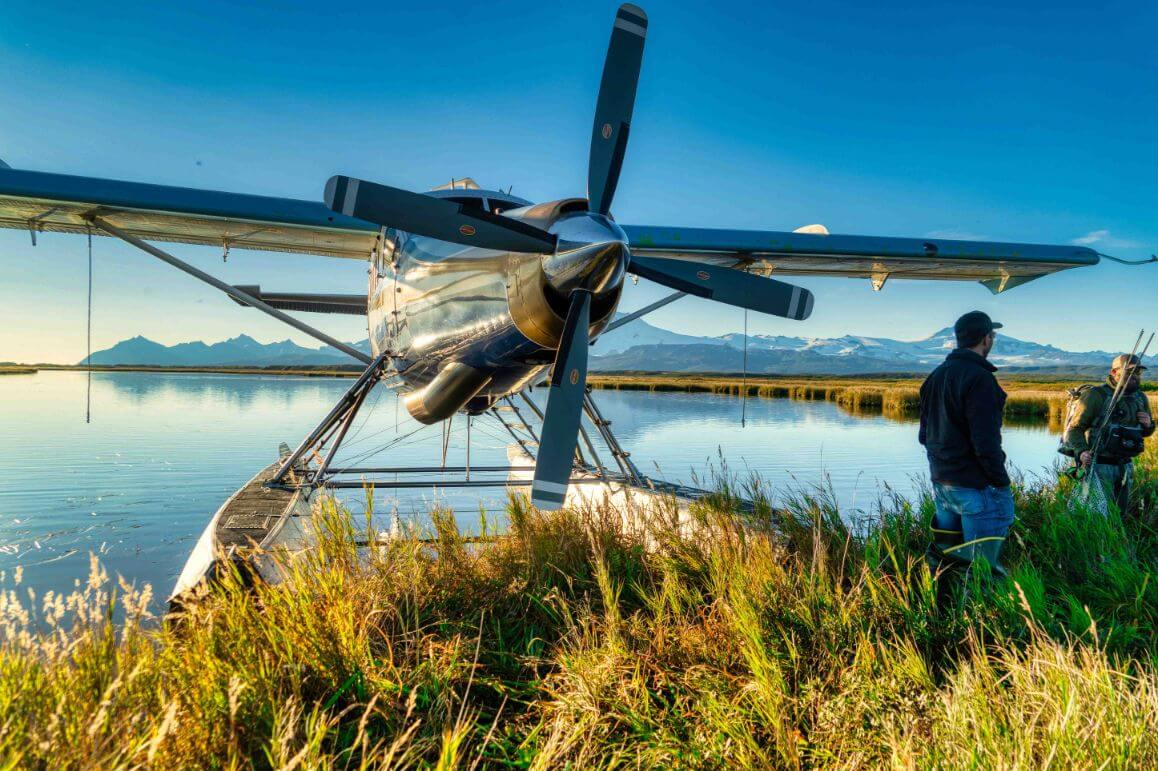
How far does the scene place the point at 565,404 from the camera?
11.5 feet

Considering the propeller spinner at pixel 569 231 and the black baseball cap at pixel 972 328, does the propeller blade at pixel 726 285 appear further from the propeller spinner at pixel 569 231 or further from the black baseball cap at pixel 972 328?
the black baseball cap at pixel 972 328

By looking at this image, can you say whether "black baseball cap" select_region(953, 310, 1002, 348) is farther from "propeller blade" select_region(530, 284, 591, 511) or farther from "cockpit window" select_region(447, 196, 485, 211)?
"cockpit window" select_region(447, 196, 485, 211)

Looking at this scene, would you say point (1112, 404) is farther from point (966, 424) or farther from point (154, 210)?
point (154, 210)

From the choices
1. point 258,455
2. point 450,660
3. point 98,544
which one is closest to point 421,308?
point 450,660

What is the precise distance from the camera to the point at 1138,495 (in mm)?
6531

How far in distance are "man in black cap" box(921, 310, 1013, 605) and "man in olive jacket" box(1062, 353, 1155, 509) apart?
278 cm

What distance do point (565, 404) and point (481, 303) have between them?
41.7 inches

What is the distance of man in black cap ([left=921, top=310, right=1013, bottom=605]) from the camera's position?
10.6 ft

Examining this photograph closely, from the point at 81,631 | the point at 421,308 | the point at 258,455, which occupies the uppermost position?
the point at 421,308

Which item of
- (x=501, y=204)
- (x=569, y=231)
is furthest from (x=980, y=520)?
(x=501, y=204)

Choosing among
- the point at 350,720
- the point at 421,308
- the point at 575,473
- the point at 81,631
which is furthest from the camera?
the point at 575,473

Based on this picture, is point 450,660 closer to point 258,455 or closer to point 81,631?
point 81,631

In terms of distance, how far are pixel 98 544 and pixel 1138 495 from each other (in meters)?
11.1

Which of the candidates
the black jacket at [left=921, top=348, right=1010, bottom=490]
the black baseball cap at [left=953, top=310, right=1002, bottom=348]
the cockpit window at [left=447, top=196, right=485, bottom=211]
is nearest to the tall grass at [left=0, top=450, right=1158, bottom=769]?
the black jacket at [left=921, top=348, right=1010, bottom=490]
